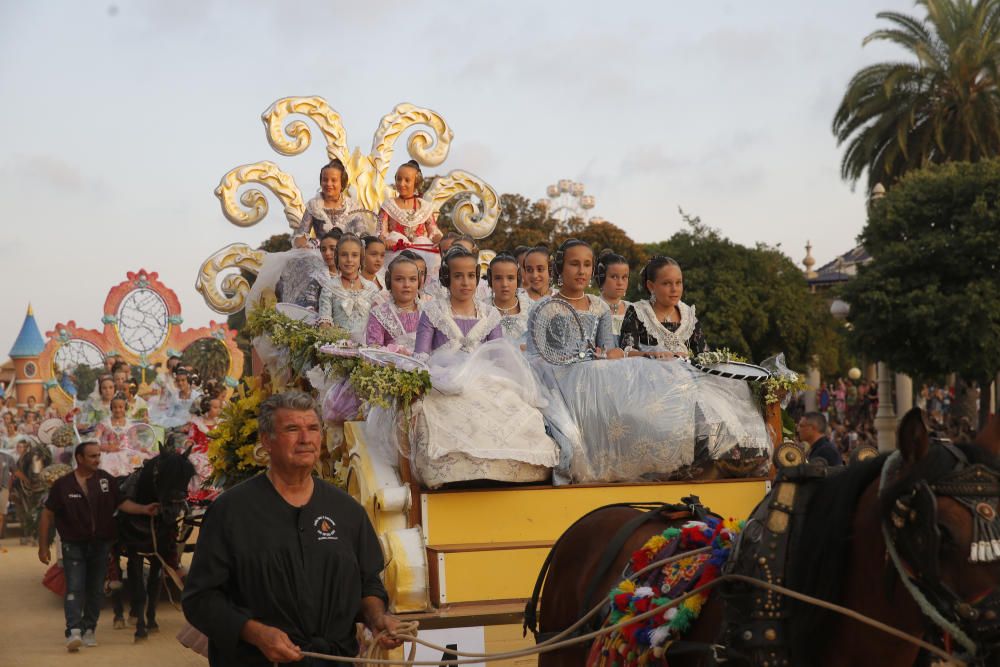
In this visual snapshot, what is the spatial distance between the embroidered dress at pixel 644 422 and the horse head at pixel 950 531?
12.5 ft

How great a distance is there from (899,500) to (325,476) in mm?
5835

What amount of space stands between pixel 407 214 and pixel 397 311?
3126mm

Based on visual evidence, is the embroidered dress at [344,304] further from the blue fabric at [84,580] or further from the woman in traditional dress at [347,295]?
the blue fabric at [84,580]

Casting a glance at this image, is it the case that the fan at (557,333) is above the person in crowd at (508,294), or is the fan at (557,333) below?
below

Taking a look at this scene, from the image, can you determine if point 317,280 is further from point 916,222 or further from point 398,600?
point 916,222

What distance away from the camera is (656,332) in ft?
25.7

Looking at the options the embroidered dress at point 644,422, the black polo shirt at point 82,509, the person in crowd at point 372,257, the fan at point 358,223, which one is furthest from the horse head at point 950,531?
the black polo shirt at point 82,509

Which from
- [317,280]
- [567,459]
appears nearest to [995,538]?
[567,459]

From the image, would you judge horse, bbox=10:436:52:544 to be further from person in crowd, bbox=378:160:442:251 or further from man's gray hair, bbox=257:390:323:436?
man's gray hair, bbox=257:390:323:436

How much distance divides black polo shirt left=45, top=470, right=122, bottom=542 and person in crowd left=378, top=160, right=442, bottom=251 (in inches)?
141

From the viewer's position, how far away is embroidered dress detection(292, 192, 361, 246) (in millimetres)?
11203

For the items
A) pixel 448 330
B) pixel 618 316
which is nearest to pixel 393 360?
pixel 448 330

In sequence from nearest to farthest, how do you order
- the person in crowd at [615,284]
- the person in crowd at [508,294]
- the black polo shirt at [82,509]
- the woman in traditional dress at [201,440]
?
the person in crowd at [615,284] → the person in crowd at [508,294] → the black polo shirt at [82,509] → the woman in traditional dress at [201,440]

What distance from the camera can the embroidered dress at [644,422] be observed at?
704 centimetres
